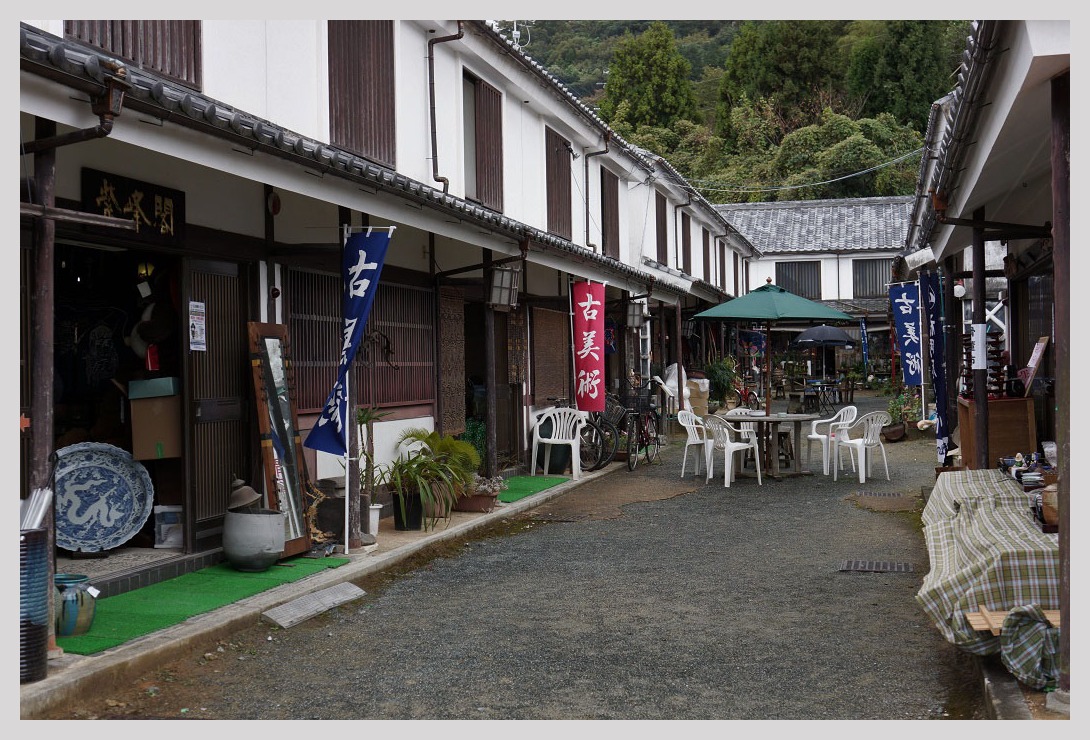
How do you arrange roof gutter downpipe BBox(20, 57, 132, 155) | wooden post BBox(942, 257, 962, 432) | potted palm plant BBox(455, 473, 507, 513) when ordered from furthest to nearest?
wooden post BBox(942, 257, 962, 432) < potted palm plant BBox(455, 473, 507, 513) < roof gutter downpipe BBox(20, 57, 132, 155)

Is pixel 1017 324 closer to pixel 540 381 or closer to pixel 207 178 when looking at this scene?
pixel 540 381

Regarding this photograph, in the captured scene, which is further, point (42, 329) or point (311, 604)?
point (311, 604)

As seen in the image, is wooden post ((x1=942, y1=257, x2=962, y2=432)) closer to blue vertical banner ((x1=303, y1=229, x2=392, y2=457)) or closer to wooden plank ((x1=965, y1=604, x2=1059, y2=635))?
blue vertical banner ((x1=303, y1=229, x2=392, y2=457))

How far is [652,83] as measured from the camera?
50719 millimetres

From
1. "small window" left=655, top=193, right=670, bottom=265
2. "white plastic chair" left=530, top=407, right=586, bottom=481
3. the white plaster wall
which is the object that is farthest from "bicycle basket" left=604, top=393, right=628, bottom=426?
"small window" left=655, top=193, right=670, bottom=265

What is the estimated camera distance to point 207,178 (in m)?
8.05

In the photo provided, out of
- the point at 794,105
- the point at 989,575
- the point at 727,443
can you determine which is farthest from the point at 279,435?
the point at 794,105

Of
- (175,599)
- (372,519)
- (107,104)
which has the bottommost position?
(175,599)

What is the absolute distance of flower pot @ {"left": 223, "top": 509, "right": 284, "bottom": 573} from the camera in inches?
302

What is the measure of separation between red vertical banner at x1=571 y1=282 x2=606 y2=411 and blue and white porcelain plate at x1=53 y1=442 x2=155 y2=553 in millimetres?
7648

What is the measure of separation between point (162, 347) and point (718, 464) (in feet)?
33.2

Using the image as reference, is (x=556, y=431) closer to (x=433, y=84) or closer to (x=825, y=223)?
(x=433, y=84)

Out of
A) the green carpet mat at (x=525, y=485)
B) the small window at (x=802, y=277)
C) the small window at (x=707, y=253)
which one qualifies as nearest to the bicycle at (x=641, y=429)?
the green carpet mat at (x=525, y=485)

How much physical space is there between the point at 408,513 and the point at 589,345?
17.9 feet
